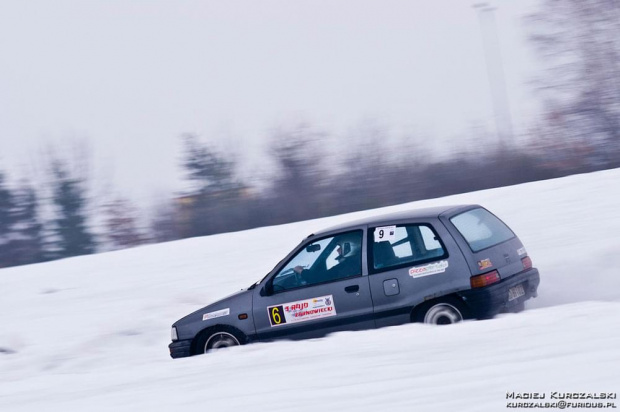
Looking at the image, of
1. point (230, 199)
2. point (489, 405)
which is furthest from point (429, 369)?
point (230, 199)

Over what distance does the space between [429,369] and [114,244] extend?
82.8 feet

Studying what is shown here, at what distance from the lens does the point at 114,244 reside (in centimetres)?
2991

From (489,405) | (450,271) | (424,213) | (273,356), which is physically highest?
(424,213)

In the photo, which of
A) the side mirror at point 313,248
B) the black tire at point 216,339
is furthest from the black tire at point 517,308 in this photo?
the black tire at point 216,339

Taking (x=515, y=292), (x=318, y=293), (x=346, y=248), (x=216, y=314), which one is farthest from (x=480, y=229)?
(x=216, y=314)

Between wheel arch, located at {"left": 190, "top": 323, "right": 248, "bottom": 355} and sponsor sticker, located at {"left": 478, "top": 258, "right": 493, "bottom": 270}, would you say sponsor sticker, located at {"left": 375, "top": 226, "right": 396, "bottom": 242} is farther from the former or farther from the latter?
wheel arch, located at {"left": 190, "top": 323, "right": 248, "bottom": 355}

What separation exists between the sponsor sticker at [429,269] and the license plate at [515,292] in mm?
694

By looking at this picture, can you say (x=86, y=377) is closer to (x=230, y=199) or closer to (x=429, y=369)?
(x=429, y=369)

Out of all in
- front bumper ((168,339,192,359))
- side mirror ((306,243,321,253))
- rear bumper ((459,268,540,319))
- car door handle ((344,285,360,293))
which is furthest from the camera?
front bumper ((168,339,192,359))

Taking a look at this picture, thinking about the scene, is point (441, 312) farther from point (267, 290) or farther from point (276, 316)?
point (267, 290)

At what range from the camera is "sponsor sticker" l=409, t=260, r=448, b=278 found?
307 inches

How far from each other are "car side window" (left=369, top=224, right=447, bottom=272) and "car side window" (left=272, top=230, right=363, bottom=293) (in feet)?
0.61

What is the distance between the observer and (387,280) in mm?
7953

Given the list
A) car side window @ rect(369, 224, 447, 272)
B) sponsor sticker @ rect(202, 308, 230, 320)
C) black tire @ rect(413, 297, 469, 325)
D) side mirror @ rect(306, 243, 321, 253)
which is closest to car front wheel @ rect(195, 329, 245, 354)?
sponsor sticker @ rect(202, 308, 230, 320)
